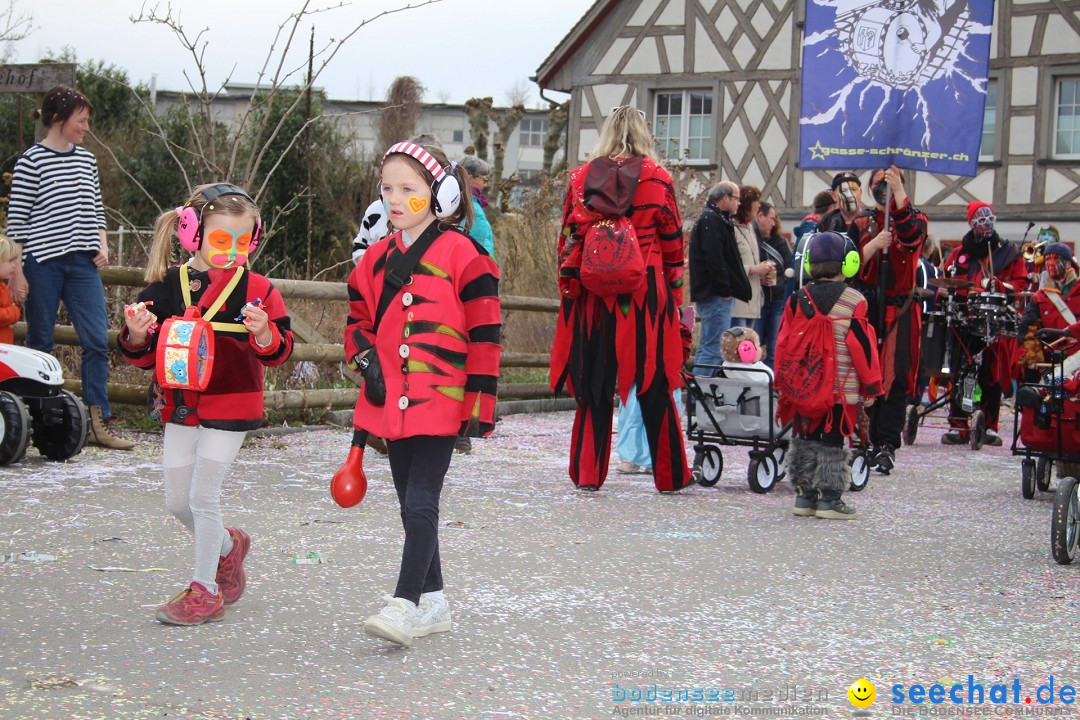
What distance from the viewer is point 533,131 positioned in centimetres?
6269

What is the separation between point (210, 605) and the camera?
4688mm

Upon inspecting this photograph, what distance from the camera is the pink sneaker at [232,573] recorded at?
16.2 ft

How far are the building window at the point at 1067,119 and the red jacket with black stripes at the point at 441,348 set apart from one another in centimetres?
2009

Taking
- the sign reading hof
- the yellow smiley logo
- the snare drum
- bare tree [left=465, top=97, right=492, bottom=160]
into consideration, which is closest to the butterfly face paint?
the yellow smiley logo

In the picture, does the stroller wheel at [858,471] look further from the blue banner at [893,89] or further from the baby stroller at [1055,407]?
the blue banner at [893,89]

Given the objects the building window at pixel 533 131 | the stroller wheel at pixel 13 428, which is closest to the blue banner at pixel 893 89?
the stroller wheel at pixel 13 428

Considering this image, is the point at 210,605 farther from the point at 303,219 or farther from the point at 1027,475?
the point at 303,219

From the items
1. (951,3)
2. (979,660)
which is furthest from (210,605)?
(951,3)

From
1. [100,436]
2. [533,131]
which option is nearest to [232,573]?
[100,436]

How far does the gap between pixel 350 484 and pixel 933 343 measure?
27.5 ft

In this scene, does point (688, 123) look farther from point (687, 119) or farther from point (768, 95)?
point (768, 95)

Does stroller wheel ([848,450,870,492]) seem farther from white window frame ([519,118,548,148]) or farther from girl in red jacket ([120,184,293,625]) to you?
Answer: white window frame ([519,118,548,148])

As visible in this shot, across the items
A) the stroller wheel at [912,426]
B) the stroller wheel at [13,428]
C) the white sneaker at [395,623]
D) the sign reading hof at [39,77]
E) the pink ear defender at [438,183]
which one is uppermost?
the sign reading hof at [39,77]

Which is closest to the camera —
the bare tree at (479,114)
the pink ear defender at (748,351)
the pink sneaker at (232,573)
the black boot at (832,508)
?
the pink sneaker at (232,573)
